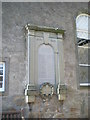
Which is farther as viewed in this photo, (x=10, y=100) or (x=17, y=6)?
(x=17, y=6)

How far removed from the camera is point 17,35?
21.1 feet

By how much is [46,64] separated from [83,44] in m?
2.28

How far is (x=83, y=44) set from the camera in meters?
7.62

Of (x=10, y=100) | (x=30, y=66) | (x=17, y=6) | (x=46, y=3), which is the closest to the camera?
(x=10, y=100)

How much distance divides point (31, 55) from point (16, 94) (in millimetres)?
1636

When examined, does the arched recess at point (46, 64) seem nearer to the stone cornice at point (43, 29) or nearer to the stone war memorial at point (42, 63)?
the stone war memorial at point (42, 63)

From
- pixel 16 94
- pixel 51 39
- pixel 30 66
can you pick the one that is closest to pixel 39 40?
pixel 51 39

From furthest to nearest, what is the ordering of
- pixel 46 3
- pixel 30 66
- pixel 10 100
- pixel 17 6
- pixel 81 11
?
1. pixel 81 11
2. pixel 46 3
3. pixel 17 6
4. pixel 30 66
5. pixel 10 100

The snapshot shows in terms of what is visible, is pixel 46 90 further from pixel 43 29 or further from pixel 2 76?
pixel 43 29

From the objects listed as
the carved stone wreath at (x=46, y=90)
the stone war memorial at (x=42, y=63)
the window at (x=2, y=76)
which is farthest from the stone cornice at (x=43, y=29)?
the carved stone wreath at (x=46, y=90)

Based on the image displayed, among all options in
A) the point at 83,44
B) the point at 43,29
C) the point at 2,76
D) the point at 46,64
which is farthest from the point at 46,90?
the point at 83,44

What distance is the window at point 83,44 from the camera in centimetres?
730

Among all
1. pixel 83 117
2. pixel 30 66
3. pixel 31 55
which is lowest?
pixel 83 117

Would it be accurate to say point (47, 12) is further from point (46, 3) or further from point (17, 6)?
point (17, 6)
